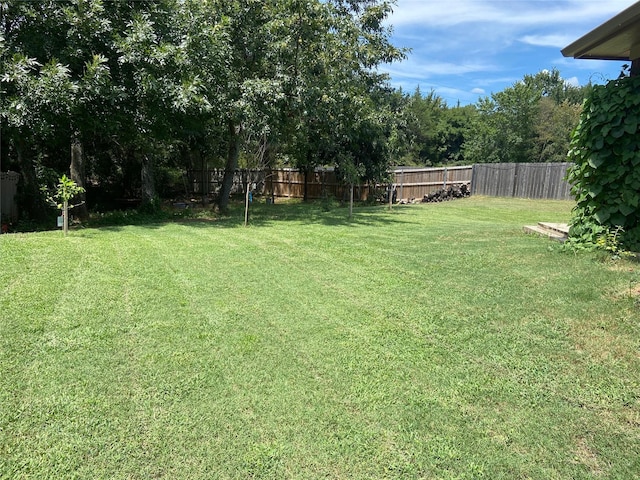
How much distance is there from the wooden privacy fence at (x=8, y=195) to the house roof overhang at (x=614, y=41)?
38.2 ft

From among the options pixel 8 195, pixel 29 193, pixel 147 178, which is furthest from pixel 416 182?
pixel 8 195

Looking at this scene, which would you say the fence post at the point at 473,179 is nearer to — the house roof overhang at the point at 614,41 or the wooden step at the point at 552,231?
the wooden step at the point at 552,231

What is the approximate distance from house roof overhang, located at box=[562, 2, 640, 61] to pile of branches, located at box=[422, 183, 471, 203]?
15.0 metres

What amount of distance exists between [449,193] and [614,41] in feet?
54.3

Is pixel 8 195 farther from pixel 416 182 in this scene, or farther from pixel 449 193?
pixel 449 193

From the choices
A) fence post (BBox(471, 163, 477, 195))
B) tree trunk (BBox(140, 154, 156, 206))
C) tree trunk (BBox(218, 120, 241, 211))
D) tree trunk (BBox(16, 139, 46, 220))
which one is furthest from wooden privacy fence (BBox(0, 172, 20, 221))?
fence post (BBox(471, 163, 477, 195))

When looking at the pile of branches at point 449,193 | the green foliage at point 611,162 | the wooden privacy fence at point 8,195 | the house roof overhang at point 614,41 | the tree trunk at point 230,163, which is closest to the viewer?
the house roof overhang at point 614,41

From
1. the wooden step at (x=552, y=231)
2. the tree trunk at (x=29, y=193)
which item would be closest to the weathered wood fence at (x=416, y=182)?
the tree trunk at (x=29, y=193)

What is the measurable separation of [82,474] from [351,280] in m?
3.37

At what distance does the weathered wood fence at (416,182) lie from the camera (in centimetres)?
2028

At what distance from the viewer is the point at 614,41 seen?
16.7ft

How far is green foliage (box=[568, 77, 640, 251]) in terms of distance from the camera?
192 inches

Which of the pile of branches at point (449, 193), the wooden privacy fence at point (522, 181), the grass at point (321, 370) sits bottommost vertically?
the grass at point (321, 370)

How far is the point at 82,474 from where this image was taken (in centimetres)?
206
